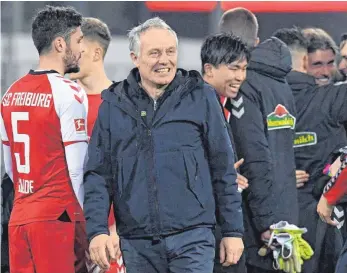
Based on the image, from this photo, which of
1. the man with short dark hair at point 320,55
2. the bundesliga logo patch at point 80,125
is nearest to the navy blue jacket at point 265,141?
the bundesliga logo patch at point 80,125

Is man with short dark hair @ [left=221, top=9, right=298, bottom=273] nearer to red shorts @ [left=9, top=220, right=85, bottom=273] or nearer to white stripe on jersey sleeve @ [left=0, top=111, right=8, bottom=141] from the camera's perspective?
red shorts @ [left=9, top=220, right=85, bottom=273]

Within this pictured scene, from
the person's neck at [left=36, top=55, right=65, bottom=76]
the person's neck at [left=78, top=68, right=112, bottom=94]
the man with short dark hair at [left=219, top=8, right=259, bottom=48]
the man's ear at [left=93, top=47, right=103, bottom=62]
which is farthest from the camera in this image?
the man with short dark hair at [left=219, top=8, right=259, bottom=48]

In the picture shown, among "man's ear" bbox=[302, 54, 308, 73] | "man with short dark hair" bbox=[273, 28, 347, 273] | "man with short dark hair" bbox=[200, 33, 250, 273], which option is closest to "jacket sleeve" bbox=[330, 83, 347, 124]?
"man with short dark hair" bbox=[273, 28, 347, 273]

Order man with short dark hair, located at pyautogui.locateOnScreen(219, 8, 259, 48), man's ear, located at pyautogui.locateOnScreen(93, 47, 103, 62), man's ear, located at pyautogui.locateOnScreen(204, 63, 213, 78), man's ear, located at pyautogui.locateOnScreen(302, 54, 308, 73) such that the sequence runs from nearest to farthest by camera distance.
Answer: man's ear, located at pyautogui.locateOnScreen(204, 63, 213, 78)
man's ear, located at pyautogui.locateOnScreen(93, 47, 103, 62)
man with short dark hair, located at pyautogui.locateOnScreen(219, 8, 259, 48)
man's ear, located at pyautogui.locateOnScreen(302, 54, 308, 73)

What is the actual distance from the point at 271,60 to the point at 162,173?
6.62 ft

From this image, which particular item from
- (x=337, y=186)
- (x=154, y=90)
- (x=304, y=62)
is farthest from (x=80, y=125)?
(x=304, y=62)

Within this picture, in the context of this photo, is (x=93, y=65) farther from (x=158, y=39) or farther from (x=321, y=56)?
(x=321, y=56)

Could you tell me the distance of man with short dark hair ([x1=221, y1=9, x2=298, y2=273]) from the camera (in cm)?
720

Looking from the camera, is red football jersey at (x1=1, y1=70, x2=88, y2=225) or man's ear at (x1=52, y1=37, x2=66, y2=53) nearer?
red football jersey at (x1=1, y1=70, x2=88, y2=225)

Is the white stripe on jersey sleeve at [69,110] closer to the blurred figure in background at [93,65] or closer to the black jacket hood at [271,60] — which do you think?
the blurred figure in background at [93,65]

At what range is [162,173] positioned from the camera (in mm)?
5789

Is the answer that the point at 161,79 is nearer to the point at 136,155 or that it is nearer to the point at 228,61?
the point at 136,155

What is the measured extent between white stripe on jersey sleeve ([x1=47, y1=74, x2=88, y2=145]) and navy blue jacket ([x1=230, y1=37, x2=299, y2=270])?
119 cm

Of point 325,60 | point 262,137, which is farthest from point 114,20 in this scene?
point 262,137
